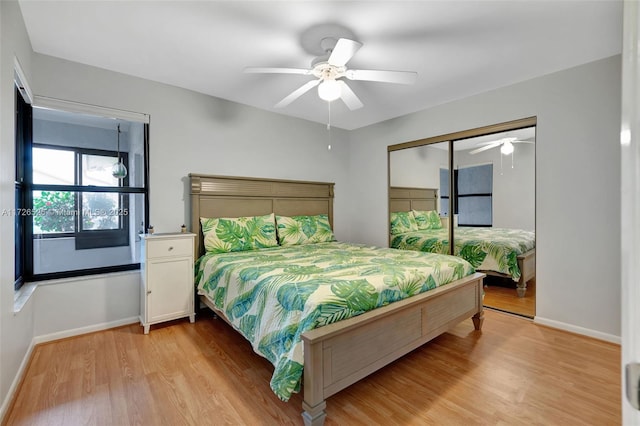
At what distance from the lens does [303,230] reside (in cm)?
394

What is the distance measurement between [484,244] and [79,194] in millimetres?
4344

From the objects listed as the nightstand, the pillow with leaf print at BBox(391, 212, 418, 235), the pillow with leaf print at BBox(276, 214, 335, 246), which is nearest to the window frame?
the nightstand

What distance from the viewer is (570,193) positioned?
9.14 feet

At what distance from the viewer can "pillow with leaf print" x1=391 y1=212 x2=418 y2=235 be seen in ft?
14.1

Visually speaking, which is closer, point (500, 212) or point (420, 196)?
point (500, 212)

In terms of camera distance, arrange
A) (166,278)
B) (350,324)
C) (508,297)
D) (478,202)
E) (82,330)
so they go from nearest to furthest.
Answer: (350,324) → (82,330) → (166,278) → (508,297) → (478,202)

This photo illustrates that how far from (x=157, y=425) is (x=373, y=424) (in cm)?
117

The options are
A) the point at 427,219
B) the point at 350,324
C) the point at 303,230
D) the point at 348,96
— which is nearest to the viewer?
the point at 350,324

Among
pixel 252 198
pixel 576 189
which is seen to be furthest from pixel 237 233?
pixel 576 189

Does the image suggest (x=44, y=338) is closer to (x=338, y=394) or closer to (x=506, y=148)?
(x=338, y=394)

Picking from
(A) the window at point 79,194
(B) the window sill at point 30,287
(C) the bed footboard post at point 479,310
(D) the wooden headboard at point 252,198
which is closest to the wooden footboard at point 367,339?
(C) the bed footboard post at point 479,310

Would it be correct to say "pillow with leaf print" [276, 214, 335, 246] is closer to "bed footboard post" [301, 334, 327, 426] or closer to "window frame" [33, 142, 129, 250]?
"window frame" [33, 142, 129, 250]

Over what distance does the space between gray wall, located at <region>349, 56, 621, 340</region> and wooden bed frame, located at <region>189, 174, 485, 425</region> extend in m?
0.82

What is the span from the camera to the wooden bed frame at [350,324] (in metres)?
1.57
